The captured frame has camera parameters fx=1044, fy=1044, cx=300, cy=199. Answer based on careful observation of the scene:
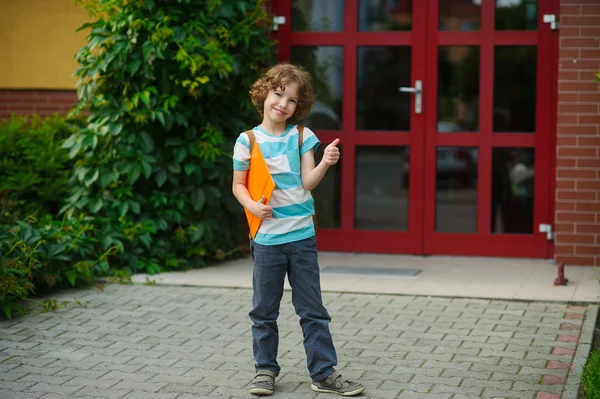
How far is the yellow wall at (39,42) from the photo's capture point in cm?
945

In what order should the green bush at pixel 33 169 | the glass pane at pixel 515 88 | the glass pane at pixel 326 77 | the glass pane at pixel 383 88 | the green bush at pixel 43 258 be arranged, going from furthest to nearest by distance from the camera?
the glass pane at pixel 326 77, the glass pane at pixel 383 88, the glass pane at pixel 515 88, the green bush at pixel 33 169, the green bush at pixel 43 258

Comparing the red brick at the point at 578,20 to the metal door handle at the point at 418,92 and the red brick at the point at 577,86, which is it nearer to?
the red brick at the point at 577,86

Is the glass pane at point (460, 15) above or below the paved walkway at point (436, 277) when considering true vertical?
above

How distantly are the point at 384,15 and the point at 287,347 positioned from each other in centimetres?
404

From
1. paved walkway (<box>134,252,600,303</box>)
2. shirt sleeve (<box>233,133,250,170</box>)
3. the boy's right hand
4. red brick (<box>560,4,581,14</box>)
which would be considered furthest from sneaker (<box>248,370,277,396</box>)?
red brick (<box>560,4,581,14</box>)

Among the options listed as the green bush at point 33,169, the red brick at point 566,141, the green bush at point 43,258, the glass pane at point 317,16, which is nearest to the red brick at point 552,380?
the green bush at point 43,258

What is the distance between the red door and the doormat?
73 cm

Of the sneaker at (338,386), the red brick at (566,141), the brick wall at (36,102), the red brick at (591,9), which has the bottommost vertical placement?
the sneaker at (338,386)

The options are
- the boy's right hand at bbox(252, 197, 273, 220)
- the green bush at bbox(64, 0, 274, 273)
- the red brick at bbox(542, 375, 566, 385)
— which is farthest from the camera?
the green bush at bbox(64, 0, 274, 273)

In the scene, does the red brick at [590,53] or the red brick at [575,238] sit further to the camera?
the red brick at [575,238]

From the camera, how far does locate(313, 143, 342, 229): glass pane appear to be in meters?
9.23

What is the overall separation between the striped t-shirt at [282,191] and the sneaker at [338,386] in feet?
2.26

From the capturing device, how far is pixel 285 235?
502cm

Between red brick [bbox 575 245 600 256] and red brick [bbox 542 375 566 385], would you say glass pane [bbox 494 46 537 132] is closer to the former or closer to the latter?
red brick [bbox 575 245 600 256]
